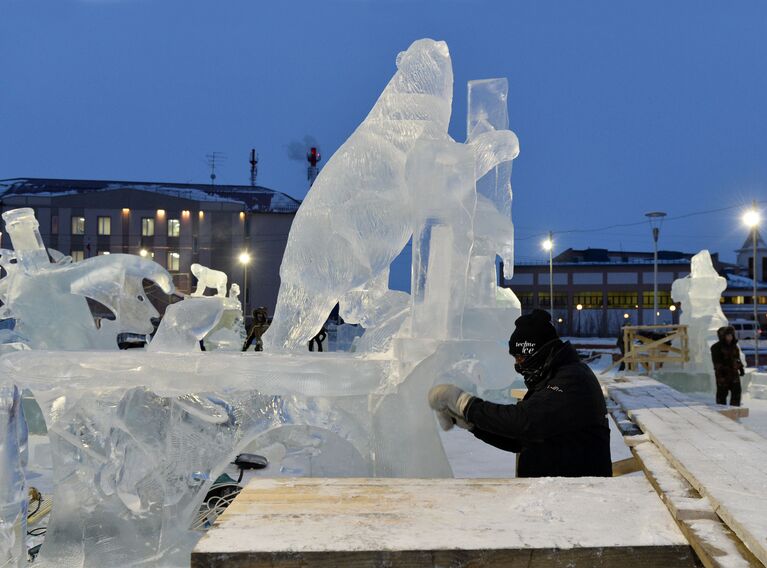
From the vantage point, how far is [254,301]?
33469 millimetres

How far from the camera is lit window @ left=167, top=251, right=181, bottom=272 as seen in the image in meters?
34.1

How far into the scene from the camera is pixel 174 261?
34281 millimetres

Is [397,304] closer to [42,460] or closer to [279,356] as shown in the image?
[279,356]

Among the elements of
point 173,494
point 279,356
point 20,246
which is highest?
point 20,246

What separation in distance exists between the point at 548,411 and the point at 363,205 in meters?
1.75

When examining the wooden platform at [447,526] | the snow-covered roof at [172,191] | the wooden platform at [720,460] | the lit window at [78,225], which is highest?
the snow-covered roof at [172,191]

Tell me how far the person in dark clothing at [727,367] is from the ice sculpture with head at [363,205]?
6967mm

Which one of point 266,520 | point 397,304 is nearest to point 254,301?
point 397,304

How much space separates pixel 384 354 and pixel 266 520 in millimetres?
1887

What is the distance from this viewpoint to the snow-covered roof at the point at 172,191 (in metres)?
33.6

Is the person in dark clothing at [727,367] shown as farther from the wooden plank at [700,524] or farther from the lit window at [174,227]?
the lit window at [174,227]

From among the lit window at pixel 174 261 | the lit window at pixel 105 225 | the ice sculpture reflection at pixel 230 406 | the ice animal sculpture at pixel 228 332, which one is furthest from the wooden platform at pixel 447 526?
the lit window at pixel 105 225

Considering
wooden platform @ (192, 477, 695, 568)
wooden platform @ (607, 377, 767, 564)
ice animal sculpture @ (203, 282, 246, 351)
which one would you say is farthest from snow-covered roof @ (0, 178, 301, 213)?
wooden platform @ (192, 477, 695, 568)

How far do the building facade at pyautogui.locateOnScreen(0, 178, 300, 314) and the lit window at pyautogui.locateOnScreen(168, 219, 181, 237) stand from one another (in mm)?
53
